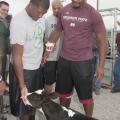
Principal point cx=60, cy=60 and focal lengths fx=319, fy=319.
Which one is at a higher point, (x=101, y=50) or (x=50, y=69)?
(x=101, y=50)

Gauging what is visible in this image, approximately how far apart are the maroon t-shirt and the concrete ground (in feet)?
3.17

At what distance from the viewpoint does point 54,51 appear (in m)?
4.05

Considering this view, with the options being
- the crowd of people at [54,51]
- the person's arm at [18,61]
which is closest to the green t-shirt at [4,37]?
the crowd of people at [54,51]

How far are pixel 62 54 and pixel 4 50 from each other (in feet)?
2.99

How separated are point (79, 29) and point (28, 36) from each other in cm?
68

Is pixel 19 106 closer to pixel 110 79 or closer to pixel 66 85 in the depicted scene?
pixel 66 85

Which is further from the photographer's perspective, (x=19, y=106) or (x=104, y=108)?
(x=104, y=108)

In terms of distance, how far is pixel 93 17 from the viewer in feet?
11.0

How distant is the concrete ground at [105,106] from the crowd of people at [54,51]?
0.68 metres

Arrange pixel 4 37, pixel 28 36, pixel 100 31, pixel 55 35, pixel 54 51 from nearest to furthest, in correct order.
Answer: pixel 28 36 < pixel 100 31 < pixel 55 35 < pixel 54 51 < pixel 4 37

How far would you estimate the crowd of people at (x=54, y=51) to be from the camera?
2893mm

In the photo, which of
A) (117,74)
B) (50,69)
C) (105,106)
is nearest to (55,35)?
(50,69)

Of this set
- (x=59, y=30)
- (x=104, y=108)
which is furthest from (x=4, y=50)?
(x=104, y=108)

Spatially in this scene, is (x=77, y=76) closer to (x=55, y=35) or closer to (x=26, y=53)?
(x=55, y=35)
